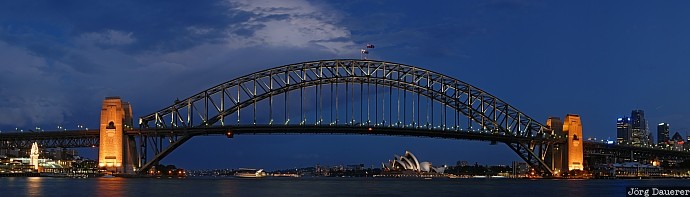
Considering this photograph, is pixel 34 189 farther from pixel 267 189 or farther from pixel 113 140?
pixel 113 140

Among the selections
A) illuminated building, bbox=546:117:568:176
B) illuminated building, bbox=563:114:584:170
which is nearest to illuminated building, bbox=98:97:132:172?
illuminated building, bbox=546:117:568:176

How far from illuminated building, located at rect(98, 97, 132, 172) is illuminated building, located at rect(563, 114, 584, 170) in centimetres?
6621

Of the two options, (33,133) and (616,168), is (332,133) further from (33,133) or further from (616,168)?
(616,168)

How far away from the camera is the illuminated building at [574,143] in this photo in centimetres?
14289

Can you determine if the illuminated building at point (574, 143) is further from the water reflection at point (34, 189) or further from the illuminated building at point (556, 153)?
the water reflection at point (34, 189)

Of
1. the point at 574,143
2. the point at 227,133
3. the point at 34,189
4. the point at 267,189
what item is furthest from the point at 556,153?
the point at 34,189

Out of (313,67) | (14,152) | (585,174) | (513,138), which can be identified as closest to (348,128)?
(313,67)

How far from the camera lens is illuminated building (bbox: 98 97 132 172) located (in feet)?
398

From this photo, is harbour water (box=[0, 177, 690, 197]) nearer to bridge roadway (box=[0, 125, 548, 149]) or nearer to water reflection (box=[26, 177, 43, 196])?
water reflection (box=[26, 177, 43, 196])

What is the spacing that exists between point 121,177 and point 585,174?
73.0 meters


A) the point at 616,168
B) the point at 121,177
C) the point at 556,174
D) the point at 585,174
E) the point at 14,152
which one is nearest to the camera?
the point at 121,177

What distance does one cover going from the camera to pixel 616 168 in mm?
198250

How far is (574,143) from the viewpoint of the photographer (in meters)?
144

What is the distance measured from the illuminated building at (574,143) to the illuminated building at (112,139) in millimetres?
66214
